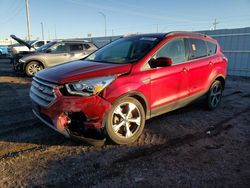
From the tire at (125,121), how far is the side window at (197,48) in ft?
6.17

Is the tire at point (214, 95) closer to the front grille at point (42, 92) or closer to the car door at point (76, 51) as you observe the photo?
the front grille at point (42, 92)

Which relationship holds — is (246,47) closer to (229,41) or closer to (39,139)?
(229,41)

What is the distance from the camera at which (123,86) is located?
12.5 ft

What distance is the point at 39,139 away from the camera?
13.7 ft

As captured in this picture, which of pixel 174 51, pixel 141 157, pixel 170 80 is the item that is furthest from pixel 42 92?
pixel 174 51

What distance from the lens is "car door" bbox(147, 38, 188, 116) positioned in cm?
436

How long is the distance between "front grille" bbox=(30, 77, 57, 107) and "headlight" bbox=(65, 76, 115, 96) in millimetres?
260

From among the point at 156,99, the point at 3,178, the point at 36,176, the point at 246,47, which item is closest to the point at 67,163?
the point at 36,176

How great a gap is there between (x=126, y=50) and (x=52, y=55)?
7.53 metres

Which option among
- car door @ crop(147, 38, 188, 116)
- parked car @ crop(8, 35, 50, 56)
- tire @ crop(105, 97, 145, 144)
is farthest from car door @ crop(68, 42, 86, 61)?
tire @ crop(105, 97, 145, 144)

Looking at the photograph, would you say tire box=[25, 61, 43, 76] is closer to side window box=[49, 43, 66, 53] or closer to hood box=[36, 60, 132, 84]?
side window box=[49, 43, 66, 53]

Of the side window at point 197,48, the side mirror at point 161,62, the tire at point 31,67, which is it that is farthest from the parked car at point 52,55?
the side mirror at point 161,62

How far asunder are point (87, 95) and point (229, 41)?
11142 millimetres

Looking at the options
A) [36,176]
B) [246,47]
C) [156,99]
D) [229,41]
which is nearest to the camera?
[36,176]
